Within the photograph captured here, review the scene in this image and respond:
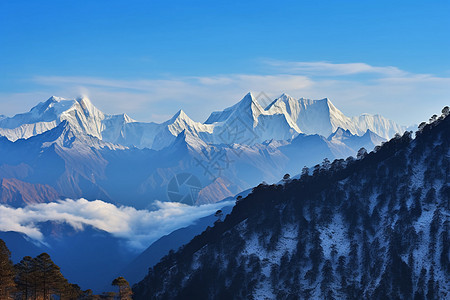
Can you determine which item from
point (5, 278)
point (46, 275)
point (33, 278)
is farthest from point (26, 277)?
point (5, 278)

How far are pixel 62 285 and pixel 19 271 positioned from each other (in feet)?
43.0

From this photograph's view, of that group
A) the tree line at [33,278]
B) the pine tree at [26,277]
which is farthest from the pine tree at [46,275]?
the pine tree at [26,277]

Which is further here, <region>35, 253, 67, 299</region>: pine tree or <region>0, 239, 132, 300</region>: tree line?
<region>35, 253, 67, 299</region>: pine tree

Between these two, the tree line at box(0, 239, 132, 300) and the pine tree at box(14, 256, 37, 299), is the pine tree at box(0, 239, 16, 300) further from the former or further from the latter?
the pine tree at box(14, 256, 37, 299)

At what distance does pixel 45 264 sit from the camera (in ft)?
538

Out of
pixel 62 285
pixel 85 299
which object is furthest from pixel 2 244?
pixel 85 299

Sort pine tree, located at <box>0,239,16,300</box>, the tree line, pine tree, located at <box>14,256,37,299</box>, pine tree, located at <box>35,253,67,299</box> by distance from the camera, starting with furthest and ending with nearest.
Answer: pine tree, located at <box>14,256,37,299</box> < pine tree, located at <box>35,253,67,299</box> < the tree line < pine tree, located at <box>0,239,16,300</box>

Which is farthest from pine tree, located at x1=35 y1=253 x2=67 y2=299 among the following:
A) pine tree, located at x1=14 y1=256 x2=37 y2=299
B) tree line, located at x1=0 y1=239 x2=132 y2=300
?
pine tree, located at x1=14 y1=256 x2=37 y2=299

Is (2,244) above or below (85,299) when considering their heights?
above

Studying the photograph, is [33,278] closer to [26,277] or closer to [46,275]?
[26,277]

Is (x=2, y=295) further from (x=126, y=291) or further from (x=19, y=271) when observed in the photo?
(x=126, y=291)

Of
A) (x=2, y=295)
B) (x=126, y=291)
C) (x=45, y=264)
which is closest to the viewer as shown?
(x=2, y=295)

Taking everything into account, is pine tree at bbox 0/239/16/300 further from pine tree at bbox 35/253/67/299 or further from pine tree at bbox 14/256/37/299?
pine tree at bbox 35/253/67/299

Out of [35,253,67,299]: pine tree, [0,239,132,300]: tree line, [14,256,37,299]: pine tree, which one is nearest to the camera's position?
[0,239,132,300]: tree line
